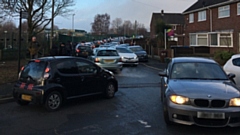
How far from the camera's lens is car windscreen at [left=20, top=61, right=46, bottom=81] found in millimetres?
7934

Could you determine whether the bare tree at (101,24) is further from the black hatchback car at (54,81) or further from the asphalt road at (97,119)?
the asphalt road at (97,119)

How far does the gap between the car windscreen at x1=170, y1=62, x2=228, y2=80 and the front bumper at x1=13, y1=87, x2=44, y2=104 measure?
11.2ft

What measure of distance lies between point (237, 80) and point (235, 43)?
1911cm

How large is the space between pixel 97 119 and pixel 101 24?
4306 inches

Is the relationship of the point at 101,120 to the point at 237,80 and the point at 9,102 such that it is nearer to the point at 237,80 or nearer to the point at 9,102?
the point at 9,102

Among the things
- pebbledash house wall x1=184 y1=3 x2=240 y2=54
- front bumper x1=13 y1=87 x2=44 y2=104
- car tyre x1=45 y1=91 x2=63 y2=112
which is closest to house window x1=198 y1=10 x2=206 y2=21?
pebbledash house wall x1=184 y1=3 x2=240 y2=54

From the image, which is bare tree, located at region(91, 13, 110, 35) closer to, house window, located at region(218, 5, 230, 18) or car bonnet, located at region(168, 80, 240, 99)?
A: house window, located at region(218, 5, 230, 18)

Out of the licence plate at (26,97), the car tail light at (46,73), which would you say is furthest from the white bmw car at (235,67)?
the licence plate at (26,97)

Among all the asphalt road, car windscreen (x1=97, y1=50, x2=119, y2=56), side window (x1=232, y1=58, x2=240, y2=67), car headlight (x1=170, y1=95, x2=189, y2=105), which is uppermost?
car windscreen (x1=97, y1=50, x2=119, y2=56)

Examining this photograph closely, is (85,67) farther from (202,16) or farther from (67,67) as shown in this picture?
(202,16)

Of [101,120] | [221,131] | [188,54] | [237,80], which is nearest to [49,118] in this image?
[101,120]

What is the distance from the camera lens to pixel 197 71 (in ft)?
23.8

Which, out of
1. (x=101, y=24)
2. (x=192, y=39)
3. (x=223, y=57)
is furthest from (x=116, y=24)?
(x=223, y=57)

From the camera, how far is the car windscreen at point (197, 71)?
7047 mm
